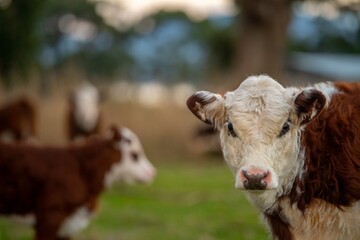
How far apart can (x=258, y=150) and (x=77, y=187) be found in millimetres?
4392

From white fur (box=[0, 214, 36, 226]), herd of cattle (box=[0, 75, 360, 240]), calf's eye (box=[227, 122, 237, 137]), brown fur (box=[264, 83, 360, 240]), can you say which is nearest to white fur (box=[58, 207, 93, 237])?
white fur (box=[0, 214, 36, 226])

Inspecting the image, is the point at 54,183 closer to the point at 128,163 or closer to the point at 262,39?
the point at 128,163

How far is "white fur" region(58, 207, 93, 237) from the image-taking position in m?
10.5

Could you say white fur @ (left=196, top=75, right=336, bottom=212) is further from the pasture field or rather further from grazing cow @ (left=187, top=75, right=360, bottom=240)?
the pasture field

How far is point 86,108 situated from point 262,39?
10.8 metres

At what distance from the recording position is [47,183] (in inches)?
414

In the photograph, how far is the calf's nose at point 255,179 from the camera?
6.46 metres

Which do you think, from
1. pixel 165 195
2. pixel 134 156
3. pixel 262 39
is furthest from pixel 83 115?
pixel 262 39

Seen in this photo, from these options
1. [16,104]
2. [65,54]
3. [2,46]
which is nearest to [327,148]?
[16,104]

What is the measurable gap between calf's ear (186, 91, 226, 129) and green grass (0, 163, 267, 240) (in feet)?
15.9

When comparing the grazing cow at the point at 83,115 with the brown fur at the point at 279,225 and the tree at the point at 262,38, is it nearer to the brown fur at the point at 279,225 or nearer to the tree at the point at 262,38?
the tree at the point at 262,38

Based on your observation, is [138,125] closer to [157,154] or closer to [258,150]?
[157,154]

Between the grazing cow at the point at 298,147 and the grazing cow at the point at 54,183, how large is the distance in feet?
12.1

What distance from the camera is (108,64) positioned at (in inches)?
1961
